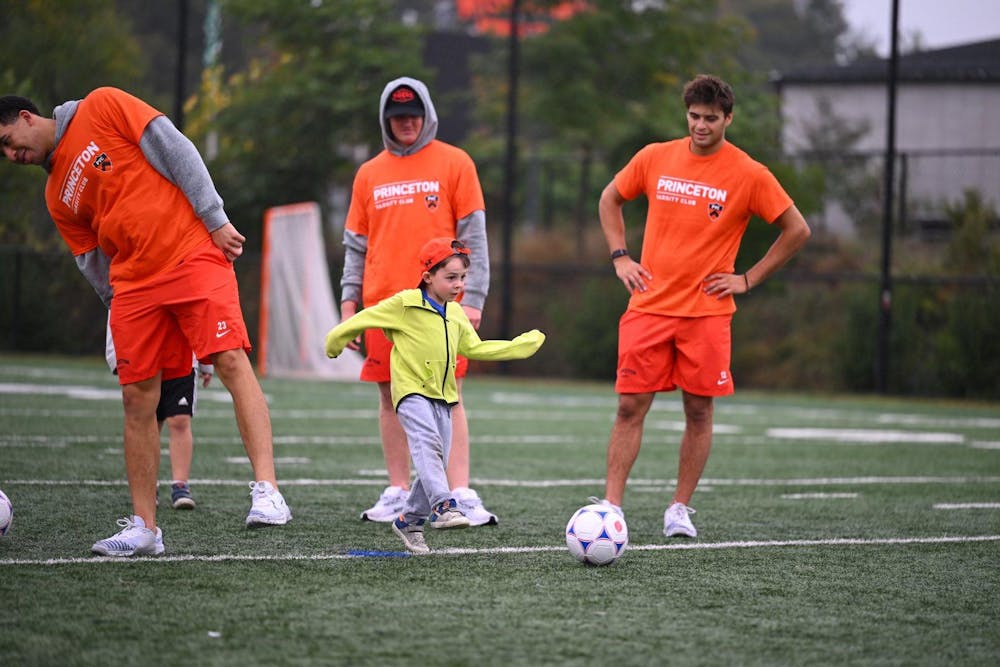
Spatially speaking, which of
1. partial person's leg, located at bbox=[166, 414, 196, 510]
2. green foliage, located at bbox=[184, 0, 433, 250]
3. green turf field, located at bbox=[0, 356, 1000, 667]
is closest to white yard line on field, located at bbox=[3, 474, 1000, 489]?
green turf field, located at bbox=[0, 356, 1000, 667]

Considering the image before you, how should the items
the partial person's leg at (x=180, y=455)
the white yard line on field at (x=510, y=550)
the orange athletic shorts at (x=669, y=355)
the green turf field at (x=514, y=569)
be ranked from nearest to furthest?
1. the green turf field at (x=514, y=569)
2. the white yard line on field at (x=510, y=550)
3. the orange athletic shorts at (x=669, y=355)
4. the partial person's leg at (x=180, y=455)

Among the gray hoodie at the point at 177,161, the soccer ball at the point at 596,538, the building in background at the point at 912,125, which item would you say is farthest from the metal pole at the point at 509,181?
the soccer ball at the point at 596,538

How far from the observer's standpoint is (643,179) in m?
6.52

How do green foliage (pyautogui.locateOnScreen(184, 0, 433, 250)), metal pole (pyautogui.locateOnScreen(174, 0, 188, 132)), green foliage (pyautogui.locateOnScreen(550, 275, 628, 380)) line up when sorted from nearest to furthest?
metal pole (pyautogui.locateOnScreen(174, 0, 188, 132)) < green foliage (pyautogui.locateOnScreen(550, 275, 628, 380)) < green foliage (pyautogui.locateOnScreen(184, 0, 433, 250))

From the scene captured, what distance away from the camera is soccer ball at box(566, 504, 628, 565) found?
543 cm

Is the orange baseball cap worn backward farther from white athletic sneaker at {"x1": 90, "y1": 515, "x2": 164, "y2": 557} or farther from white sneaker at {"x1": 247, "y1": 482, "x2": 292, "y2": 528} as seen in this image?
white athletic sneaker at {"x1": 90, "y1": 515, "x2": 164, "y2": 557}

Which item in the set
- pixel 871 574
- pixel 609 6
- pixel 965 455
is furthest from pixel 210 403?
pixel 609 6

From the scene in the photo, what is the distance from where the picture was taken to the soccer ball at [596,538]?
214 inches

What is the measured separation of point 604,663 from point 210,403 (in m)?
10.2

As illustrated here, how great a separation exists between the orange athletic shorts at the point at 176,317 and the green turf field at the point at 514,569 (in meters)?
0.79

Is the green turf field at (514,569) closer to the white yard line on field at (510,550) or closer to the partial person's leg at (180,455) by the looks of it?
the white yard line on field at (510,550)

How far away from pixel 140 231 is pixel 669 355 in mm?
2463

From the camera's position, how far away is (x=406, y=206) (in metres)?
6.72

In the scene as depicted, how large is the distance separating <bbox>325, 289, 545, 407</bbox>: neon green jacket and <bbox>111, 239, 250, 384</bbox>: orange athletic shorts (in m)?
0.52
